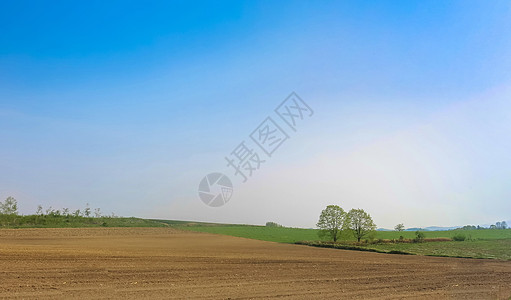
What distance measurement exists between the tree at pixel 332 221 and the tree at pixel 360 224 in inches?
63.9

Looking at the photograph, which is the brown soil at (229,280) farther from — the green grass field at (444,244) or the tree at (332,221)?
the tree at (332,221)

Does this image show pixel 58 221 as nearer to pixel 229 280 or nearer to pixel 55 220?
pixel 55 220

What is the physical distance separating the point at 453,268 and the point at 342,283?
13.2 metres

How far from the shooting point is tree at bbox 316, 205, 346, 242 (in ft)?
189

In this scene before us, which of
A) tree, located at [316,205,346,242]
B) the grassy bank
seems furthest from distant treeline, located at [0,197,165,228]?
tree, located at [316,205,346,242]

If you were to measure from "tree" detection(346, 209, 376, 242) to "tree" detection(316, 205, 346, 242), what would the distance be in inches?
63.9

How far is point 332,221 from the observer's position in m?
57.9

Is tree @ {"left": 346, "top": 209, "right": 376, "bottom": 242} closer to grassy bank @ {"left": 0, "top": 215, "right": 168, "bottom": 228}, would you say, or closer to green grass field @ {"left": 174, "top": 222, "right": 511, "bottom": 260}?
green grass field @ {"left": 174, "top": 222, "right": 511, "bottom": 260}

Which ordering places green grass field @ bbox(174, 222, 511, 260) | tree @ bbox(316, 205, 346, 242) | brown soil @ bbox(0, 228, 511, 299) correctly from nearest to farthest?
1. brown soil @ bbox(0, 228, 511, 299)
2. green grass field @ bbox(174, 222, 511, 260)
3. tree @ bbox(316, 205, 346, 242)

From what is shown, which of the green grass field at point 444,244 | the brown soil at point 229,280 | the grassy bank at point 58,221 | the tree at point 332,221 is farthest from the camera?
the grassy bank at point 58,221

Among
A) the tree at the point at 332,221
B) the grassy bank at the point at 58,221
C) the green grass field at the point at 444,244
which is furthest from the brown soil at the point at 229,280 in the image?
the grassy bank at the point at 58,221

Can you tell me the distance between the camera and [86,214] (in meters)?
88.2

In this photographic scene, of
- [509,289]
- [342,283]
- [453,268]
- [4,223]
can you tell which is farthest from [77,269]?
[4,223]

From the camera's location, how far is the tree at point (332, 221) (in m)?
57.7
